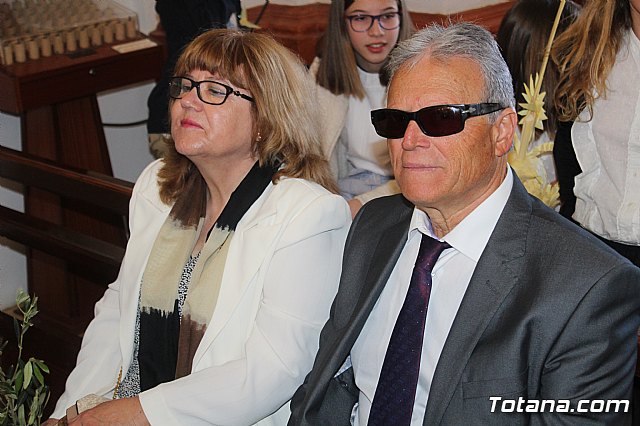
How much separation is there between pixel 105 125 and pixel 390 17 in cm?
218

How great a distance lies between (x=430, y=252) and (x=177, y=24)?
2.30 metres

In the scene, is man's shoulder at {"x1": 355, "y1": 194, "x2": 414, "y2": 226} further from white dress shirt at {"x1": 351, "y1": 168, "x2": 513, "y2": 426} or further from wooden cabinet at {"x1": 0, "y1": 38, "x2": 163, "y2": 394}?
wooden cabinet at {"x1": 0, "y1": 38, "x2": 163, "y2": 394}

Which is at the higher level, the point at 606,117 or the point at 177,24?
the point at 606,117

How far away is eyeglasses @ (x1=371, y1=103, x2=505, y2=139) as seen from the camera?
5.95ft

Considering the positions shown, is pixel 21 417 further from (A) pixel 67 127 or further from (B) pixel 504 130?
(A) pixel 67 127

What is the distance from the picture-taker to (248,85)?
240 cm

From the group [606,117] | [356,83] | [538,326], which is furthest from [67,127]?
[538,326]

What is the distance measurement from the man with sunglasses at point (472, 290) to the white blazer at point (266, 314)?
15 centimetres

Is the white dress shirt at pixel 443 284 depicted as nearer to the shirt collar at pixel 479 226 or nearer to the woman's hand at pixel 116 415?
the shirt collar at pixel 479 226

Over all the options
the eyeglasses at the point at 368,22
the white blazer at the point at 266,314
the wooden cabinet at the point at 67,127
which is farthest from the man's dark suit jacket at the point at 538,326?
the wooden cabinet at the point at 67,127

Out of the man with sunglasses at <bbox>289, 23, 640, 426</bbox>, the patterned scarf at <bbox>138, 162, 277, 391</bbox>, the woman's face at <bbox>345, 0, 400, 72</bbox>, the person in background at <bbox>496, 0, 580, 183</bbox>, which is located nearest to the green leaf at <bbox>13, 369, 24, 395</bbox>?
the patterned scarf at <bbox>138, 162, 277, 391</bbox>

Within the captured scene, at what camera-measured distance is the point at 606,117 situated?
7.93 ft

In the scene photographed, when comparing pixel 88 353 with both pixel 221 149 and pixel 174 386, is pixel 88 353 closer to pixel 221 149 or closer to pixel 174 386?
pixel 174 386

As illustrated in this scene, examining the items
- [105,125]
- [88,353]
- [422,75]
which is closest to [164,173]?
[88,353]
